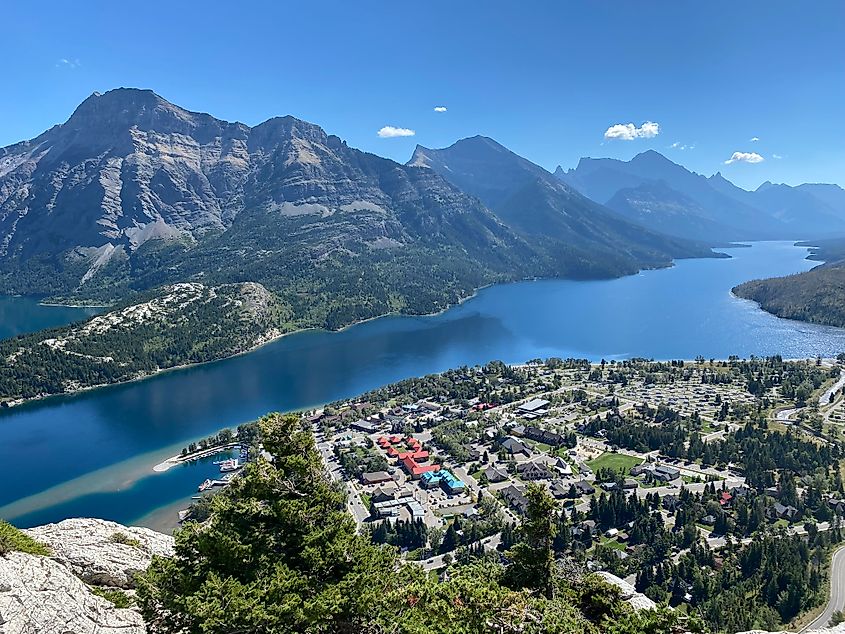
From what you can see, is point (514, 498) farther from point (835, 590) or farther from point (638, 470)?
point (835, 590)

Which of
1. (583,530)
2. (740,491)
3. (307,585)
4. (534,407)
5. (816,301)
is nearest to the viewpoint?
(307,585)

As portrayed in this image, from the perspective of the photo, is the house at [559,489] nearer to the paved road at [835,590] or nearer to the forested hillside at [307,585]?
the paved road at [835,590]

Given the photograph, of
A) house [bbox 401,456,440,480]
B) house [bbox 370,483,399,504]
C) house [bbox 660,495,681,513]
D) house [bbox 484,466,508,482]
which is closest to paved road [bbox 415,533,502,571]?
house [bbox 370,483,399,504]

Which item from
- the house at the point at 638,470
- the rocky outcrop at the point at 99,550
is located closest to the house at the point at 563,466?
the house at the point at 638,470

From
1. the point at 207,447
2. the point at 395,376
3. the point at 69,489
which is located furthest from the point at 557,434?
the point at 69,489

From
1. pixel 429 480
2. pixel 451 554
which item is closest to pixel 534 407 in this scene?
pixel 429 480

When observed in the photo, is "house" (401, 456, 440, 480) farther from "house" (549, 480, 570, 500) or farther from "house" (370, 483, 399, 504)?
"house" (549, 480, 570, 500)

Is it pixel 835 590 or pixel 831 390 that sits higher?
pixel 831 390
